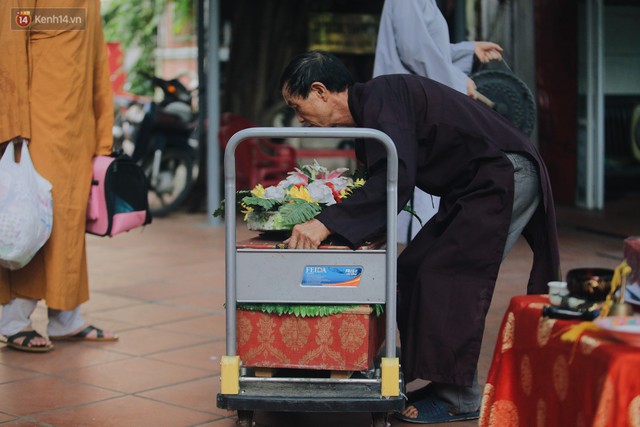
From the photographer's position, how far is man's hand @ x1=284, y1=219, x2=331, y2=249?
11.0 ft

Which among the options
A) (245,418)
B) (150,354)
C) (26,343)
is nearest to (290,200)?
(245,418)

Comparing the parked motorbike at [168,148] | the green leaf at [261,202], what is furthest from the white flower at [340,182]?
the parked motorbike at [168,148]

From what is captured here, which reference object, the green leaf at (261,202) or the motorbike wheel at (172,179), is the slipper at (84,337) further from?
the motorbike wheel at (172,179)

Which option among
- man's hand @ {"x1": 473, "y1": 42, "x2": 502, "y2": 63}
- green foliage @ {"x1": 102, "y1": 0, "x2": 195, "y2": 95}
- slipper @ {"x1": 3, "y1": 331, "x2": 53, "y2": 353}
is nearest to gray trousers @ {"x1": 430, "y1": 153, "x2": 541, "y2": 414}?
man's hand @ {"x1": 473, "y1": 42, "x2": 502, "y2": 63}

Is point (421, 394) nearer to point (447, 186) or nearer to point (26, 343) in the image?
point (447, 186)

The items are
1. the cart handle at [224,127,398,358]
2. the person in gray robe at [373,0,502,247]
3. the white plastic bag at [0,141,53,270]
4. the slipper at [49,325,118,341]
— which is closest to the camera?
the cart handle at [224,127,398,358]

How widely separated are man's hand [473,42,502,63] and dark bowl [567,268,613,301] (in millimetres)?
2432

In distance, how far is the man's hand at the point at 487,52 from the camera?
194 inches

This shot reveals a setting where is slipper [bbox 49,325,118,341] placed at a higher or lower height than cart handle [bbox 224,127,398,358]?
lower

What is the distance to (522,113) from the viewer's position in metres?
5.71

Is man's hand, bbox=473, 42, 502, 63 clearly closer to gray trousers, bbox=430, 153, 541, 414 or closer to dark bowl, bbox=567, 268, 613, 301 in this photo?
gray trousers, bbox=430, 153, 541, 414

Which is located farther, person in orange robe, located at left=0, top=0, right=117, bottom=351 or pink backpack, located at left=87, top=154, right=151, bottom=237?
pink backpack, located at left=87, top=154, right=151, bottom=237

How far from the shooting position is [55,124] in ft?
16.1

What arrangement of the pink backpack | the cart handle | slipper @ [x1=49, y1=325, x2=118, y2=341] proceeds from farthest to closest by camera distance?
slipper @ [x1=49, y1=325, x2=118, y2=341]
the pink backpack
the cart handle
